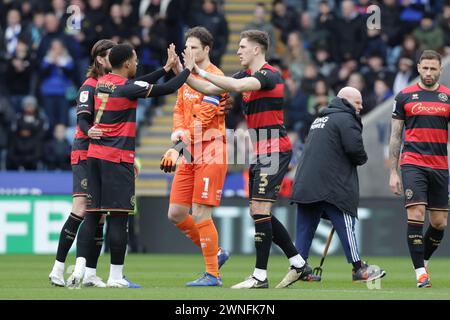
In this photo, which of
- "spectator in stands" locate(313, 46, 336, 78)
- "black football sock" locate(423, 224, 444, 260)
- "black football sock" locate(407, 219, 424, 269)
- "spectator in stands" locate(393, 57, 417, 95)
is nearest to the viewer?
"black football sock" locate(407, 219, 424, 269)

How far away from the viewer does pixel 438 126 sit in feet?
45.7

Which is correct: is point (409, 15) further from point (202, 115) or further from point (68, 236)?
point (68, 236)

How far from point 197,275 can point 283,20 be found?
40.1ft

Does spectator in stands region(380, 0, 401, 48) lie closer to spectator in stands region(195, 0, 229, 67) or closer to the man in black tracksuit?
spectator in stands region(195, 0, 229, 67)

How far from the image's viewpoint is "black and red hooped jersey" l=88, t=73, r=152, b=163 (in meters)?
12.7

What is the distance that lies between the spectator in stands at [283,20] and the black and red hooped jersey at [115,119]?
1430 centimetres

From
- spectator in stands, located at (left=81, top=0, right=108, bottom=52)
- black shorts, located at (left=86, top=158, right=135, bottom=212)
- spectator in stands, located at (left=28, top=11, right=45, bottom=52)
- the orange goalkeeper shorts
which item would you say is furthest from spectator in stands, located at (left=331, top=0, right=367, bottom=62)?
black shorts, located at (left=86, top=158, right=135, bottom=212)

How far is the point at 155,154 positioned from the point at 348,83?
4416mm

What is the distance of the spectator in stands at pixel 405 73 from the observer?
25.0 meters

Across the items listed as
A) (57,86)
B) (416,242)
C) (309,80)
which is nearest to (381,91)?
(309,80)

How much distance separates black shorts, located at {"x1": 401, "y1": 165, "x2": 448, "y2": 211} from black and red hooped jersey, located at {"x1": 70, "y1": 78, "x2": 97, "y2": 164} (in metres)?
3.52

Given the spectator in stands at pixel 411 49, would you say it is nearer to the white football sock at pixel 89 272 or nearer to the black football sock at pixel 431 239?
the black football sock at pixel 431 239

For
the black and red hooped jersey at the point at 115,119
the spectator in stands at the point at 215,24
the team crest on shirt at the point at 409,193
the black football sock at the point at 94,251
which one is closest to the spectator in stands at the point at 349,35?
the spectator in stands at the point at 215,24

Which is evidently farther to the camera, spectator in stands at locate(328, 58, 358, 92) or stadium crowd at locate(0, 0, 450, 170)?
spectator in stands at locate(328, 58, 358, 92)
